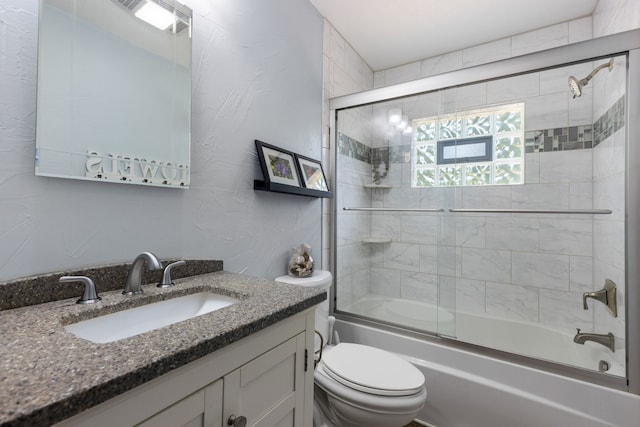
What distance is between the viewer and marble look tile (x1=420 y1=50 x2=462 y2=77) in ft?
7.95

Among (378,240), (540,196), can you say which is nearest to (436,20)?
(540,196)

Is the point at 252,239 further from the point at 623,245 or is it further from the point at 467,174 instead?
the point at 623,245

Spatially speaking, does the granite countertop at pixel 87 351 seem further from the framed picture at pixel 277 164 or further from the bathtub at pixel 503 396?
the bathtub at pixel 503 396

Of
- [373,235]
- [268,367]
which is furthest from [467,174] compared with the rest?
[268,367]

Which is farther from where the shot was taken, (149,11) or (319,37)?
(319,37)

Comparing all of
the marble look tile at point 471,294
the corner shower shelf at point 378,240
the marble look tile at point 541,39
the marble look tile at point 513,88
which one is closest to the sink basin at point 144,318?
the corner shower shelf at point 378,240

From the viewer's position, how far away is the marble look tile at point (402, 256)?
2312 millimetres

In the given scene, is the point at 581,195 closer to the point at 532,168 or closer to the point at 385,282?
the point at 532,168

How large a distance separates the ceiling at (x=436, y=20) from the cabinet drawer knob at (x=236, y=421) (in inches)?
87.5

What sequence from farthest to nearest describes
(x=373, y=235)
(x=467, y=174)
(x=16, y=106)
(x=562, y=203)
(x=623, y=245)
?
(x=373, y=235)
(x=467, y=174)
(x=562, y=203)
(x=623, y=245)
(x=16, y=106)

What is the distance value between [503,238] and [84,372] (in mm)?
2395

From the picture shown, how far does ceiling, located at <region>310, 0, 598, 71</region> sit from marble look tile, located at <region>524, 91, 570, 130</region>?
0.60 meters

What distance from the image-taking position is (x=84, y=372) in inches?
17.1

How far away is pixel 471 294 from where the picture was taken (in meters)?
2.19
